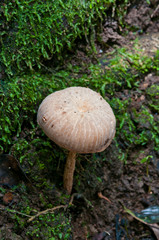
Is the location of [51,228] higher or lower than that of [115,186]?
higher

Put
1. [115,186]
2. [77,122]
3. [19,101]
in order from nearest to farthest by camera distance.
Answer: [77,122], [19,101], [115,186]

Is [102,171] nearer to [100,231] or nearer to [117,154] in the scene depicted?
[117,154]

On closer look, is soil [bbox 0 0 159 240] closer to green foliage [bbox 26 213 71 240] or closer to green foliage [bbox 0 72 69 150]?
green foliage [bbox 26 213 71 240]

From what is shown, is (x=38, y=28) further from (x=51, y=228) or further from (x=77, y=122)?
(x=51, y=228)

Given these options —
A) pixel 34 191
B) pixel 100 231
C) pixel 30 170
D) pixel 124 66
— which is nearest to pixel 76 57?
pixel 124 66

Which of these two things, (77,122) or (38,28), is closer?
(77,122)

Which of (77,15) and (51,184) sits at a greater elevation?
(77,15)

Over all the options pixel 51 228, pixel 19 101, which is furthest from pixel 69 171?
pixel 19 101
